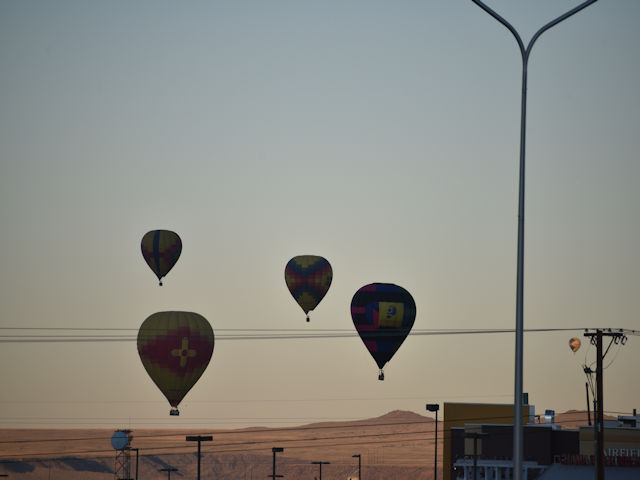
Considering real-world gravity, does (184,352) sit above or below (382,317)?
below

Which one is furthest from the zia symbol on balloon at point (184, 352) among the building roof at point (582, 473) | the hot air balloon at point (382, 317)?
the building roof at point (582, 473)

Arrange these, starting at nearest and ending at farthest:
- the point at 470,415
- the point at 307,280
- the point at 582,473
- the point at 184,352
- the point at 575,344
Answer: the point at 582,473 < the point at 184,352 < the point at 307,280 < the point at 470,415 < the point at 575,344

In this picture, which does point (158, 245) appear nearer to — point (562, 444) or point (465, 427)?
point (465, 427)

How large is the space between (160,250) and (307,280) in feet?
39.2

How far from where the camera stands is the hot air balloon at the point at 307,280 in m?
104

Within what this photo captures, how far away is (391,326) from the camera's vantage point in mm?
97500

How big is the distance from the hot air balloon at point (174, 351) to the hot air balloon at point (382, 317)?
1200 cm

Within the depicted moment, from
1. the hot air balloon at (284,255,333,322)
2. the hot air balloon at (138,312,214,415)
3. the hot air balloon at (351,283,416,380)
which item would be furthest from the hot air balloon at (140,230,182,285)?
the hot air balloon at (351,283,416,380)

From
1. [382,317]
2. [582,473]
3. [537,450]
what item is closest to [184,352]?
[382,317]

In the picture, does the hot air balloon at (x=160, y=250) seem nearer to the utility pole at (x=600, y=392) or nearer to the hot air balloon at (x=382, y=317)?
the hot air balloon at (x=382, y=317)

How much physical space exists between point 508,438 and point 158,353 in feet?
93.1

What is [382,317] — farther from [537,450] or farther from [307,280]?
[537,450]

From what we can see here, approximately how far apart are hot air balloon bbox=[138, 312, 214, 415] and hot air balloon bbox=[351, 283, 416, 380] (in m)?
12.0

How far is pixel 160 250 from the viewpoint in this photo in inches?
4026
